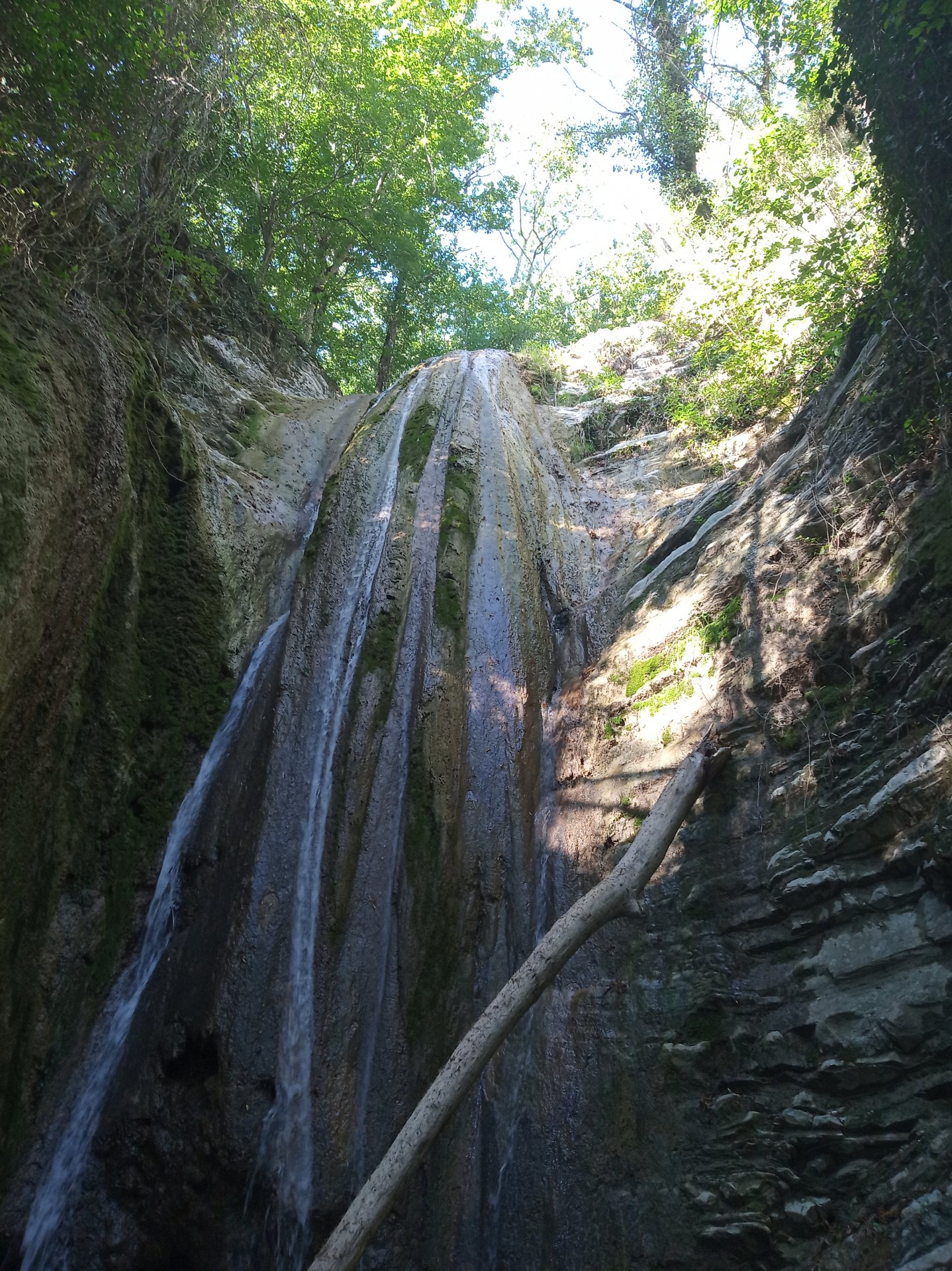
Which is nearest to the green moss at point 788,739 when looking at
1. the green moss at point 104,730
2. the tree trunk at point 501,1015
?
the tree trunk at point 501,1015

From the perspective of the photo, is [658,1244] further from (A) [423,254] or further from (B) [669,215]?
(B) [669,215]

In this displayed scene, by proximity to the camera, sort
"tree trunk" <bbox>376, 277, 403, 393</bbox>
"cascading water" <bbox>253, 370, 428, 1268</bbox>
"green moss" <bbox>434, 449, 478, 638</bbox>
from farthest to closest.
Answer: "tree trunk" <bbox>376, 277, 403, 393</bbox>, "green moss" <bbox>434, 449, 478, 638</bbox>, "cascading water" <bbox>253, 370, 428, 1268</bbox>

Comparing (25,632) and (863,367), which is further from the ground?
(863,367)

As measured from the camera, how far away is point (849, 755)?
4453mm

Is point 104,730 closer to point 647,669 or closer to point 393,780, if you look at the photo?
point 393,780

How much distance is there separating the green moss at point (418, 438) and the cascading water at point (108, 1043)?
330cm

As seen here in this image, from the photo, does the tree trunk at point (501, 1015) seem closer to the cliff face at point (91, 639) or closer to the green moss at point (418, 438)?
the cliff face at point (91, 639)

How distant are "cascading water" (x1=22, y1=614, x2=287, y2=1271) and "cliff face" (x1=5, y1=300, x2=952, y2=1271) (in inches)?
5.2

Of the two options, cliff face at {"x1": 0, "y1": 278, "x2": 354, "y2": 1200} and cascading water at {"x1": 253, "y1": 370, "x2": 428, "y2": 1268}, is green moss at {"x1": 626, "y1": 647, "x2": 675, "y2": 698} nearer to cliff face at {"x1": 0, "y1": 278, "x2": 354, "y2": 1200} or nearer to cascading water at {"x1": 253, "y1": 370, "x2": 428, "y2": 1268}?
cascading water at {"x1": 253, "y1": 370, "x2": 428, "y2": 1268}

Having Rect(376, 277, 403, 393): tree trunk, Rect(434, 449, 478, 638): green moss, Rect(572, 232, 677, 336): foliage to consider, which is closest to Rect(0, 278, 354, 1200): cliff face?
Rect(434, 449, 478, 638): green moss

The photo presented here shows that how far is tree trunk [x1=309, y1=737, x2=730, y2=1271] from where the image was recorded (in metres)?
2.92

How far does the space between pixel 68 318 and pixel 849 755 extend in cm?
651

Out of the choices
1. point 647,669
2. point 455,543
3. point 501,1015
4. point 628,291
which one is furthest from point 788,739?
point 628,291

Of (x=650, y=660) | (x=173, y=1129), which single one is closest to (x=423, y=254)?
(x=650, y=660)
